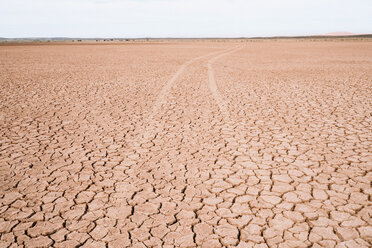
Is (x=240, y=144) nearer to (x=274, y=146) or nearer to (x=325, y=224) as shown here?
(x=274, y=146)

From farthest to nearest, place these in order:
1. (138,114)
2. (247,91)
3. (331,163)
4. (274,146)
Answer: (247,91), (138,114), (274,146), (331,163)

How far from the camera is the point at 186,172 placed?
3.82 m

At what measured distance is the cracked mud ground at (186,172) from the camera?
2703 mm

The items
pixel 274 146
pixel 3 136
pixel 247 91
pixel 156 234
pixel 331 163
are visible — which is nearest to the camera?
pixel 156 234

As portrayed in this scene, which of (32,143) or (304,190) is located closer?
(304,190)

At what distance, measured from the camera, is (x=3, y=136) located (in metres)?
5.07

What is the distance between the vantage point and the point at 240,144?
4.73 m

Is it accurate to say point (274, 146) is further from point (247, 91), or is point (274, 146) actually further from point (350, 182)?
point (247, 91)

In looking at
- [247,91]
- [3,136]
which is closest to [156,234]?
[3,136]

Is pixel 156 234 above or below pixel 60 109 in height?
below

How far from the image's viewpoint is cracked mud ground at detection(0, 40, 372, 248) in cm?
270

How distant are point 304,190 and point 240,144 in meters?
1.54

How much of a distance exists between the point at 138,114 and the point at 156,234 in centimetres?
406

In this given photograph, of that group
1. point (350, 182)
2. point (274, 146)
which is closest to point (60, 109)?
point (274, 146)
